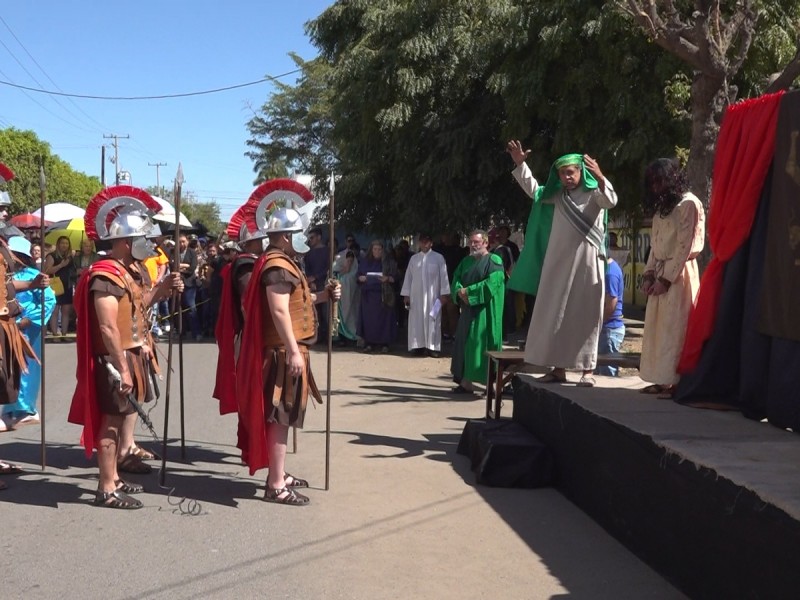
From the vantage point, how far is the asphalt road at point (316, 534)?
188 inches

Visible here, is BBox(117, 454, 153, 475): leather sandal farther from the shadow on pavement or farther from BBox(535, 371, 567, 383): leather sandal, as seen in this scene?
BBox(535, 371, 567, 383): leather sandal

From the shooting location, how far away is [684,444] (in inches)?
189

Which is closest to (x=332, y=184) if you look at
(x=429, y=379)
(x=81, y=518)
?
(x=81, y=518)

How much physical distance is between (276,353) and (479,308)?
16.2 feet

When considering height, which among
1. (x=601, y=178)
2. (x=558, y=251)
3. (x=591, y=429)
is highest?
(x=601, y=178)

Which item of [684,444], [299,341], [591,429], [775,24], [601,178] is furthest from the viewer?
[775,24]

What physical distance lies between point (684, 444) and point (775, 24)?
1049 cm

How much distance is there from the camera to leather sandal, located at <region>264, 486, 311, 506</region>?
624cm

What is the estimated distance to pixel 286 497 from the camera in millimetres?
6254

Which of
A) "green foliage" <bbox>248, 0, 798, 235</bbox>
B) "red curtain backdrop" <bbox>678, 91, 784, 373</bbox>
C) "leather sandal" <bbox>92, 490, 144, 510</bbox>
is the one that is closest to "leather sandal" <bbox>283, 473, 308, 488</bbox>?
"leather sandal" <bbox>92, 490, 144, 510</bbox>

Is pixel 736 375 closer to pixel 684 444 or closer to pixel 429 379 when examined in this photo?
pixel 684 444

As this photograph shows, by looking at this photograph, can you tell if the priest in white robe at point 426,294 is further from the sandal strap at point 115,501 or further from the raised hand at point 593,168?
→ the sandal strap at point 115,501

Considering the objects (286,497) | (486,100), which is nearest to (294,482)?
(286,497)

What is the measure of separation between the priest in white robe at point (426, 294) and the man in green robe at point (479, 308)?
347 centimetres
